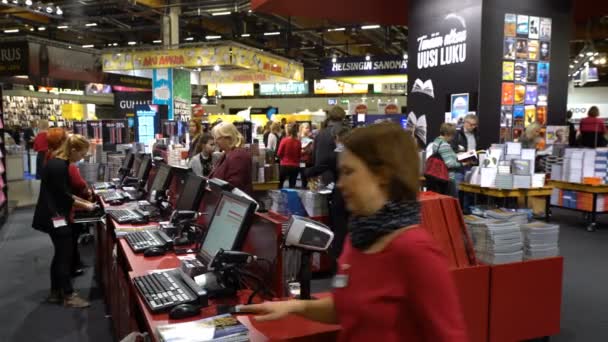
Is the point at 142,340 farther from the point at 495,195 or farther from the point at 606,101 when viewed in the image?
the point at 606,101

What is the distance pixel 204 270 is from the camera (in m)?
2.54

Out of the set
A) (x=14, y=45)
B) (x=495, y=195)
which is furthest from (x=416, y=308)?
(x=14, y=45)

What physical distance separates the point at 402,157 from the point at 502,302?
2.59 metres

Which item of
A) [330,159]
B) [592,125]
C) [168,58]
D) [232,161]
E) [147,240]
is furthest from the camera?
[168,58]

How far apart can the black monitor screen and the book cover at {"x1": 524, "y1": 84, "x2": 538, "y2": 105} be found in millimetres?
5475

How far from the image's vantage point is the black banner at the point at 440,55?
7234mm

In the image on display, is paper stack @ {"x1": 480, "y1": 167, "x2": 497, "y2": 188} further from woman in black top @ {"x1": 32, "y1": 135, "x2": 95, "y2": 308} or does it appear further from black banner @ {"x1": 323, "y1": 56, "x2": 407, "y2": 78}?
black banner @ {"x1": 323, "y1": 56, "x2": 407, "y2": 78}

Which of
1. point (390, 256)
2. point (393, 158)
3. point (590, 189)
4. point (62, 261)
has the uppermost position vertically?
point (393, 158)

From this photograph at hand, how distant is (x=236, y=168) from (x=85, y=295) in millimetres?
1931

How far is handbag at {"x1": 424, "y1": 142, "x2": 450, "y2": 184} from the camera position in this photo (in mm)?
6168

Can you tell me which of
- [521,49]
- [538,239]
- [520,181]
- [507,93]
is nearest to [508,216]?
[538,239]

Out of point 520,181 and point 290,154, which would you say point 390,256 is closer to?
point 520,181

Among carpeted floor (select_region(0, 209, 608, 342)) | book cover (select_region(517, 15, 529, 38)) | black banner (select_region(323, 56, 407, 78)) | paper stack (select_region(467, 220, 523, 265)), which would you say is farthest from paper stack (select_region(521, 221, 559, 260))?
black banner (select_region(323, 56, 407, 78))

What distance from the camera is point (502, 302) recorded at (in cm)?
346
